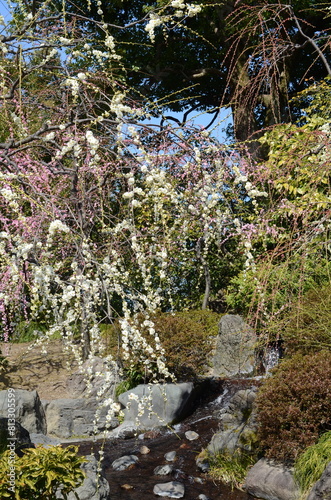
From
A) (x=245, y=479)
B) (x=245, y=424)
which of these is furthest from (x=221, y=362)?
(x=245, y=479)

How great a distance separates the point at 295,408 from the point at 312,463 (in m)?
0.51

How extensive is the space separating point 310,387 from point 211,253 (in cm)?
653

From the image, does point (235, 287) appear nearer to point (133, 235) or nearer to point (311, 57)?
point (133, 235)

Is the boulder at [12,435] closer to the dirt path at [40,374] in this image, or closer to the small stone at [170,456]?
the small stone at [170,456]

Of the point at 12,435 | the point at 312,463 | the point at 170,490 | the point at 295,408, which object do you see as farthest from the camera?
the point at 170,490

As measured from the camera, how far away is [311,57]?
1551 cm

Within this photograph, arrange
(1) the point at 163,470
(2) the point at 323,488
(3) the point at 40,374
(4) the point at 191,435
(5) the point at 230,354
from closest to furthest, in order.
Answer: (2) the point at 323,488
(1) the point at 163,470
(4) the point at 191,435
(3) the point at 40,374
(5) the point at 230,354

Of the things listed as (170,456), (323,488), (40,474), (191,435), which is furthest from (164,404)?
(40,474)

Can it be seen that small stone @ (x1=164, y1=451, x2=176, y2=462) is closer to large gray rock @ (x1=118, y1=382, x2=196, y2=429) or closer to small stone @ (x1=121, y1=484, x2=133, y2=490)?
small stone @ (x1=121, y1=484, x2=133, y2=490)

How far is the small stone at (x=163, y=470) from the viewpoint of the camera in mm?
5988

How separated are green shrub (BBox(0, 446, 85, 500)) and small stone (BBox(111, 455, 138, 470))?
298 cm

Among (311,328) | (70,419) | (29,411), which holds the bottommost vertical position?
(70,419)

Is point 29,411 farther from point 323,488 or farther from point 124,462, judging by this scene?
point 323,488

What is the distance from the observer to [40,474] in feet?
10.7
